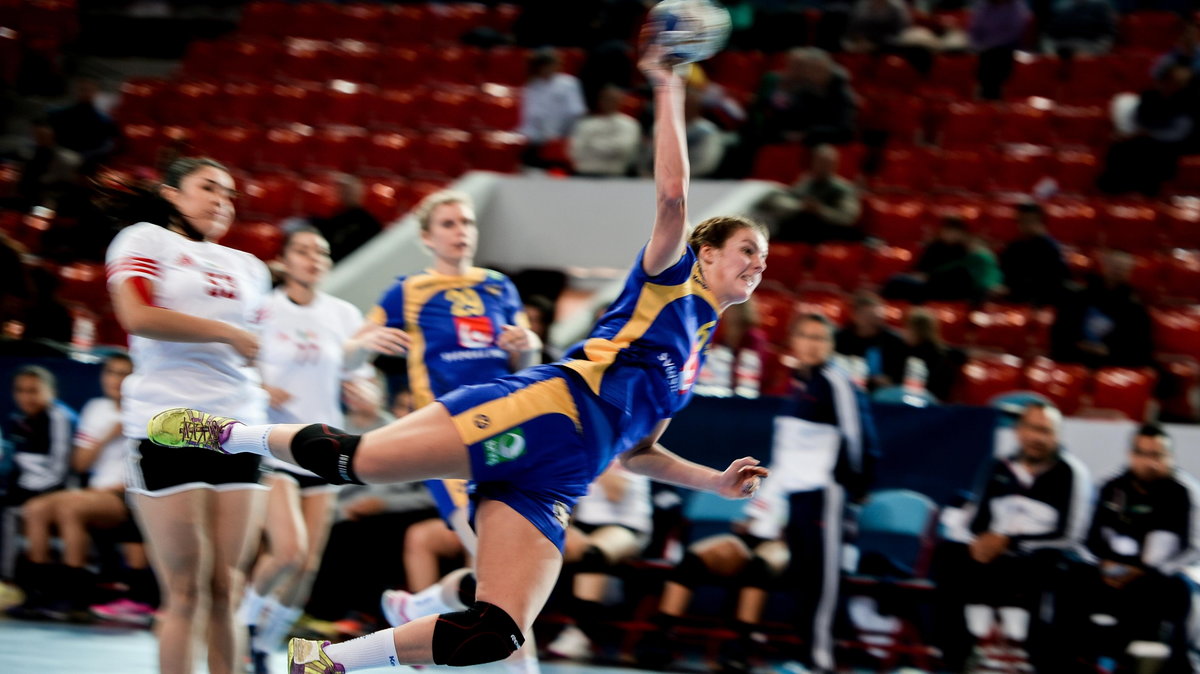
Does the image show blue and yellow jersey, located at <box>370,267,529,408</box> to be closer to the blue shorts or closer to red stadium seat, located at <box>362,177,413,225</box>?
the blue shorts

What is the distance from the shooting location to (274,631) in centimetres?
601

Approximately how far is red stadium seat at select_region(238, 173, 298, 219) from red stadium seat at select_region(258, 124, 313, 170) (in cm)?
88

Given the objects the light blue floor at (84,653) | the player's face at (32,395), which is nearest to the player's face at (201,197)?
the light blue floor at (84,653)

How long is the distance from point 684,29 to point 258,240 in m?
8.21

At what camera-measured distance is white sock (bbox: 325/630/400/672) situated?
12.9 feet

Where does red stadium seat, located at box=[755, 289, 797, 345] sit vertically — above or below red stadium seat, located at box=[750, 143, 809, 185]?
below

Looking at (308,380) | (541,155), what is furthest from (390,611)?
(541,155)

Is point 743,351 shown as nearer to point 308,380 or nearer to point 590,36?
point 308,380

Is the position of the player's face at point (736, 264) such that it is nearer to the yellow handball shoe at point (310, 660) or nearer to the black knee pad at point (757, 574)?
the yellow handball shoe at point (310, 660)

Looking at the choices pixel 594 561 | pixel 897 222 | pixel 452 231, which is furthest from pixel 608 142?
pixel 452 231

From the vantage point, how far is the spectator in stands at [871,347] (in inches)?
336

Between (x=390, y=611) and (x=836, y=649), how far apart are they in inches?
111

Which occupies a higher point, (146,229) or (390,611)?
(146,229)

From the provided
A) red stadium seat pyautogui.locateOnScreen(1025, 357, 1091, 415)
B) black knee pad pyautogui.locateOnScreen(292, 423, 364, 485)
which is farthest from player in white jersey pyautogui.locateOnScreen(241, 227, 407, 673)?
red stadium seat pyautogui.locateOnScreen(1025, 357, 1091, 415)
